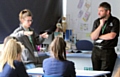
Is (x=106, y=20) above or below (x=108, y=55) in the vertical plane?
above

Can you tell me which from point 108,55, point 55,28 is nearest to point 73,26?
point 55,28

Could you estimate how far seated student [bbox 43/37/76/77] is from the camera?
11.3 ft

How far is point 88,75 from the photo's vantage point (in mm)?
3703

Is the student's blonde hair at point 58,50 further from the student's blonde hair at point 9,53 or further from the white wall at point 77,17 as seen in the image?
the white wall at point 77,17

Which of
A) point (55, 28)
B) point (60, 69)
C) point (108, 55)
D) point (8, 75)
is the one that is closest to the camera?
point (8, 75)

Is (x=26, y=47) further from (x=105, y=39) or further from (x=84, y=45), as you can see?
(x=84, y=45)

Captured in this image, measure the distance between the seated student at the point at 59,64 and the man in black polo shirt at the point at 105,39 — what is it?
1.20 meters

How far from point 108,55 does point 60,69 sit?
4.46ft

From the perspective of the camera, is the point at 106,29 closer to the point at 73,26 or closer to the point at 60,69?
the point at 60,69

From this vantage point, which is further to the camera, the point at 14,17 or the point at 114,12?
the point at 114,12

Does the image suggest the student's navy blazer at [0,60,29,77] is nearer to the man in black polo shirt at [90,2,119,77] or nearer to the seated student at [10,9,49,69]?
the seated student at [10,9,49,69]

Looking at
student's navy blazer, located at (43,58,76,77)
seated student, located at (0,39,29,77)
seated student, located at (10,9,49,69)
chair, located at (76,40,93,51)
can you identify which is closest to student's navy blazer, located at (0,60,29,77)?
seated student, located at (0,39,29,77)

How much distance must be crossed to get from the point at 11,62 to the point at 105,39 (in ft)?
6.56

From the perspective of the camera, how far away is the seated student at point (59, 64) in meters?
3.43
